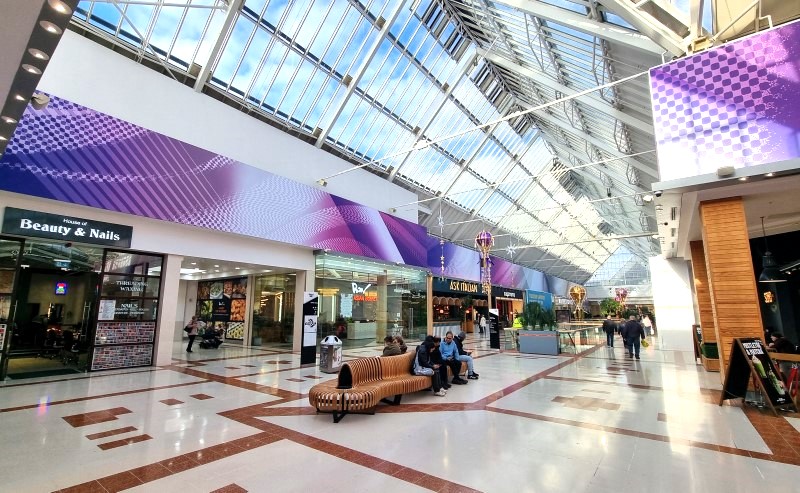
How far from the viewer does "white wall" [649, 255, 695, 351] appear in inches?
587

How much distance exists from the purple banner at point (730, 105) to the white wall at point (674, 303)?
37.2 feet

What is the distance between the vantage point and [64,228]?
319 inches

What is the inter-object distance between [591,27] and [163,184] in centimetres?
1069

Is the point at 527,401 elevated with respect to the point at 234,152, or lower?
lower

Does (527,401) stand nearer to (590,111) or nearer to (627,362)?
(627,362)

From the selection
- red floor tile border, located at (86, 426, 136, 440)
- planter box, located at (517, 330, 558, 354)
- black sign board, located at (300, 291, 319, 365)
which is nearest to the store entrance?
black sign board, located at (300, 291, 319, 365)

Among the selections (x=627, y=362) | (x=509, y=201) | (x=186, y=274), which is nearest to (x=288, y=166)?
(x=186, y=274)

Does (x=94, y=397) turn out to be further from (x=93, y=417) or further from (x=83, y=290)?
(x=83, y=290)

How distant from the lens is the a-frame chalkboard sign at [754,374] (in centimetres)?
544

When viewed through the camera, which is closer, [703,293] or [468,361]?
[468,361]

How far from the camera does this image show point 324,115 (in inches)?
582

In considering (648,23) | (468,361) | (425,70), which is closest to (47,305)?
(468,361)

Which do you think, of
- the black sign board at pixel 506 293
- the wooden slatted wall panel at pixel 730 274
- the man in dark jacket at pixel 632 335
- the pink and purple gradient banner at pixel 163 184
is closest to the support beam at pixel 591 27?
the wooden slatted wall panel at pixel 730 274

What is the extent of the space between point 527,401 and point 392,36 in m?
13.3
